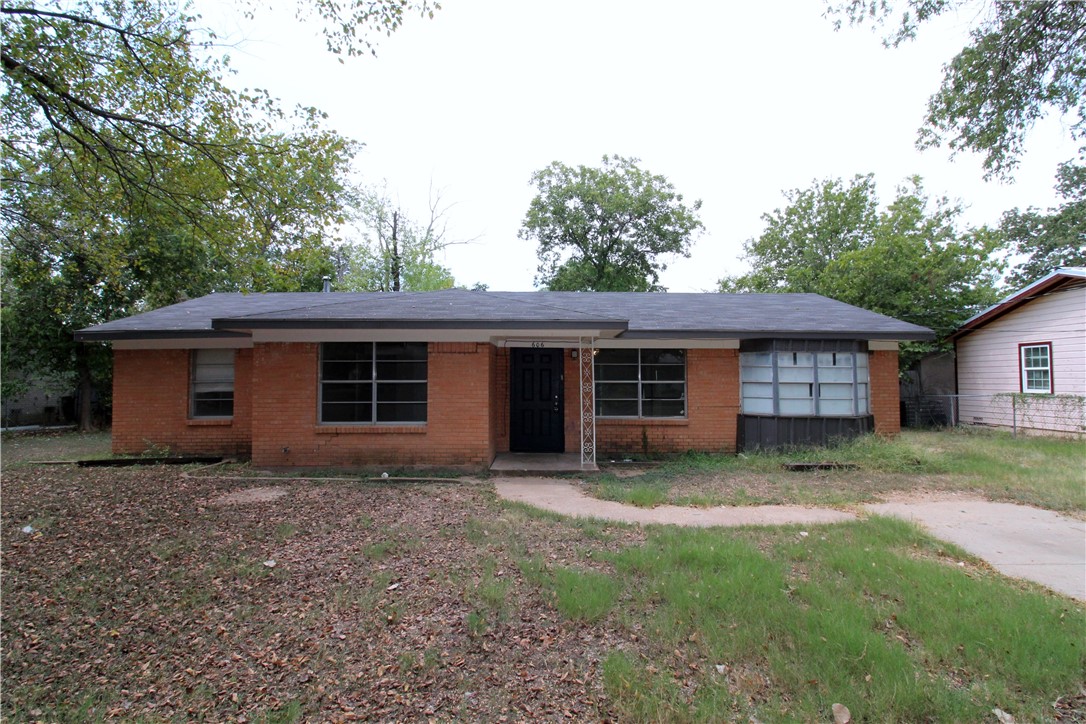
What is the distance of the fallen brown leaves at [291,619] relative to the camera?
302cm

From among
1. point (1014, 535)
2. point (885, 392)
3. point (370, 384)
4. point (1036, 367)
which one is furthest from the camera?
point (1036, 367)

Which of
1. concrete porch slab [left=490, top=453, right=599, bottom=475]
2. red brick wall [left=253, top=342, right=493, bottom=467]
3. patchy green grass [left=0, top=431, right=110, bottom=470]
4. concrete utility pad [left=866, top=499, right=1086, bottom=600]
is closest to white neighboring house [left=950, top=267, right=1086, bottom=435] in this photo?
concrete utility pad [left=866, top=499, right=1086, bottom=600]

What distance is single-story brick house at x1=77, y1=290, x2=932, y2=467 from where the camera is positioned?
31.1 feet

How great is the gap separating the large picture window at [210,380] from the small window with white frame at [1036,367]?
66.8 feet

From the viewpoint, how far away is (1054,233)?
27.0 meters

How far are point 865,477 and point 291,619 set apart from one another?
875 cm

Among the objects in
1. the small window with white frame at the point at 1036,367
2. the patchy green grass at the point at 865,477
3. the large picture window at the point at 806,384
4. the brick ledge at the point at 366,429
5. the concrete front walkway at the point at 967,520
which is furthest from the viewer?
the small window with white frame at the point at 1036,367

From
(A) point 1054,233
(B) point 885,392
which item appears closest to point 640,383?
(B) point 885,392

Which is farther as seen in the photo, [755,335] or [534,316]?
[755,335]

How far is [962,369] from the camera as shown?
17.4m

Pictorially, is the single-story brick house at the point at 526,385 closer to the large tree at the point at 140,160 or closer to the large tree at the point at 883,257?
the large tree at the point at 140,160

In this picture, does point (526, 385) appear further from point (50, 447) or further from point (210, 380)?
point (50, 447)

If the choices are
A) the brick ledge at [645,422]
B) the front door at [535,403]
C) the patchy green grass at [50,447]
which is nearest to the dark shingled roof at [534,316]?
the front door at [535,403]

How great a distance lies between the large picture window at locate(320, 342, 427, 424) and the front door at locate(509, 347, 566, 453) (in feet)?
→ 7.48
